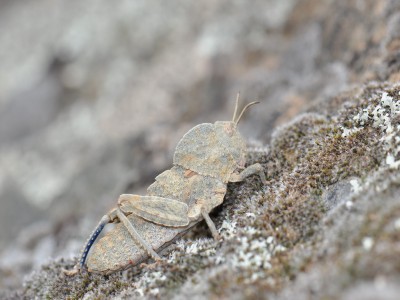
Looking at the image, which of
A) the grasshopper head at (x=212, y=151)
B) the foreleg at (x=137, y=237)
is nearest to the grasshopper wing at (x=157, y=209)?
the foreleg at (x=137, y=237)

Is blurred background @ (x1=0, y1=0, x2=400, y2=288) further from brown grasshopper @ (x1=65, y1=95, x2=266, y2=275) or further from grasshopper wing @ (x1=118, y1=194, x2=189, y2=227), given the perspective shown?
grasshopper wing @ (x1=118, y1=194, x2=189, y2=227)

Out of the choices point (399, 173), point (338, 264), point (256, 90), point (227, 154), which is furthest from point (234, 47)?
point (338, 264)

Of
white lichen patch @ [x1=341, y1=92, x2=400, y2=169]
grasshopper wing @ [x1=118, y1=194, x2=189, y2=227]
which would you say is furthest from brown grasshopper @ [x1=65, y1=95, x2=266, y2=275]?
white lichen patch @ [x1=341, y1=92, x2=400, y2=169]

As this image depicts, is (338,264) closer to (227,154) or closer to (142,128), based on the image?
(227,154)

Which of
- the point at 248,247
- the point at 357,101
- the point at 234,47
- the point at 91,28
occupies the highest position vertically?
the point at 91,28

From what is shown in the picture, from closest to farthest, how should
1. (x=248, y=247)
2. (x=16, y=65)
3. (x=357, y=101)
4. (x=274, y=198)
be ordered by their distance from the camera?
(x=248, y=247)
(x=274, y=198)
(x=357, y=101)
(x=16, y=65)

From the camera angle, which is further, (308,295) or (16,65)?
(16,65)

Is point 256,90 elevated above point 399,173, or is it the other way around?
point 256,90

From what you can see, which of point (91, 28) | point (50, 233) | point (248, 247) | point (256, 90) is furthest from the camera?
Result: point (91, 28)
